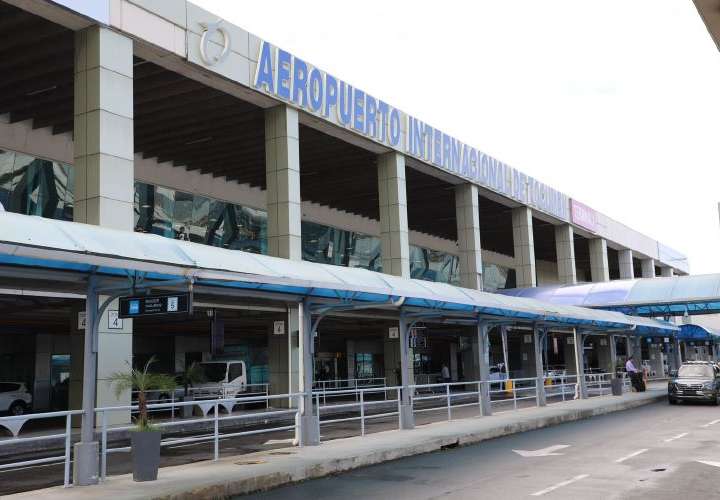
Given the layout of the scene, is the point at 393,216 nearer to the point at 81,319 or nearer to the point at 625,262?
the point at 81,319

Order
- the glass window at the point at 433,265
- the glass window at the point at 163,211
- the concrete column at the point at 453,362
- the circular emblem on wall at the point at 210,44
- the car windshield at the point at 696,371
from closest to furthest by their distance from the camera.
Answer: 1. the circular emblem on wall at the point at 210,44
2. the car windshield at the point at 696,371
3. the glass window at the point at 163,211
4. the glass window at the point at 433,265
5. the concrete column at the point at 453,362

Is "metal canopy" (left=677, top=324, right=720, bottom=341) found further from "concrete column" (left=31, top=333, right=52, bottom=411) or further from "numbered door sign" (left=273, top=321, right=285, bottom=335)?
"concrete column" (left=31, top=333, right=52, bottom=411)

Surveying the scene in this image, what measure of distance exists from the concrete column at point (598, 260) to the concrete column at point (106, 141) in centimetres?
4449

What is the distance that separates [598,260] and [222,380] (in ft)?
120

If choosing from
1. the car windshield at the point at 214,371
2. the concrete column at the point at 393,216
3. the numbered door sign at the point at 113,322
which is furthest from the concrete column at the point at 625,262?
the numbered door sign at the point at 113,322

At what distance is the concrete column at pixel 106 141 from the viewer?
814 inches

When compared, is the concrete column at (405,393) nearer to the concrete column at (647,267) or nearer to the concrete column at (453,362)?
the concrete column at (453,362)

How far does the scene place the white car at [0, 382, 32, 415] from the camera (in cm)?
2989

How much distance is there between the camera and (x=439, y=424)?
22531mm

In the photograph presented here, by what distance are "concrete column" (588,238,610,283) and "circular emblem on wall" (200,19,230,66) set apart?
135 ft

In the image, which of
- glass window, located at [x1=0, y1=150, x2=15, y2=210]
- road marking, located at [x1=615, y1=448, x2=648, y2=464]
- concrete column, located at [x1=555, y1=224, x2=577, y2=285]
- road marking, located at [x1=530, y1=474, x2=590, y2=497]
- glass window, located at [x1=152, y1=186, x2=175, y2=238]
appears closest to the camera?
road marking, located at [x1=530, y1=474, x2=590, y2=497]

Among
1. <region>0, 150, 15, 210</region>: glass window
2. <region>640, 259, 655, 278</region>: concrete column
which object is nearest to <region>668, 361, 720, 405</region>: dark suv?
<region>0, 150, 15, 210</region>: glass window

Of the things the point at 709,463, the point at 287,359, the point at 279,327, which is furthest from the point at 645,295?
the point at 709,463

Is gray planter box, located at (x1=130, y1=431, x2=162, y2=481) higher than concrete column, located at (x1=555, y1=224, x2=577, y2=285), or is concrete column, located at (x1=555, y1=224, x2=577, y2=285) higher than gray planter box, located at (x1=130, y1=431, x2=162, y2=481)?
concrete column, located at (x1=555, y1=224, x2=577, y2=285)
